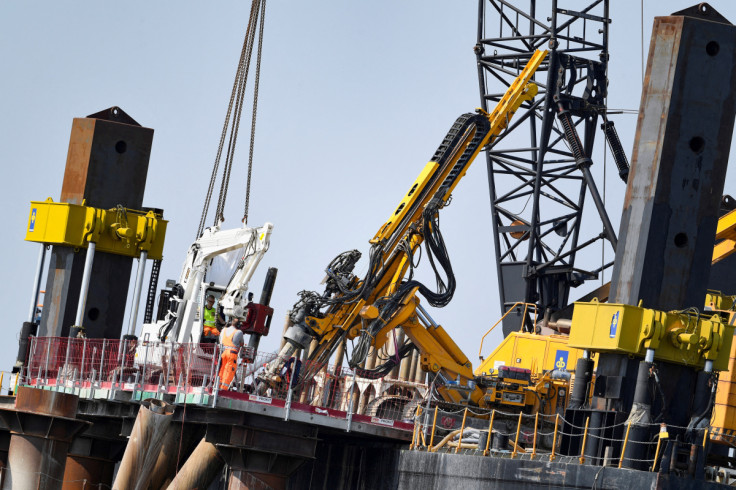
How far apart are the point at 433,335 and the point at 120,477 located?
10.1 metres

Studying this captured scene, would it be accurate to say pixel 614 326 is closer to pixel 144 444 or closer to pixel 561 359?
pixel 561 359

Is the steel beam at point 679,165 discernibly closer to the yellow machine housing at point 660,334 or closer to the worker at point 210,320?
the yellow machine housing at point 660,334

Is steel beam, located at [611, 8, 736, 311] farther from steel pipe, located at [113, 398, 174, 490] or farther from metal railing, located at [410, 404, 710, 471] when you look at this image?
steel pipe, located at [113, 398, 174, 490]

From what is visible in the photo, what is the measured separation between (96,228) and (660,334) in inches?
723

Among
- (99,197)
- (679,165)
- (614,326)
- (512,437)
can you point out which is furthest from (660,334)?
(99,197)

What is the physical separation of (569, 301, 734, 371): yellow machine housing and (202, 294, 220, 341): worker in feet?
39.0

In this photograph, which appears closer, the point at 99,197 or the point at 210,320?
the point at 210,320

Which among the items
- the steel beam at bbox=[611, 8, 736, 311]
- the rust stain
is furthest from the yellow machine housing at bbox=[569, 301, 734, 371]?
the rust stain

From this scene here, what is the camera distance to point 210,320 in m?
38.2

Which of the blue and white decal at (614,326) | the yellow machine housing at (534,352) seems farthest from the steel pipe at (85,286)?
the blue and white decal at (614,326)

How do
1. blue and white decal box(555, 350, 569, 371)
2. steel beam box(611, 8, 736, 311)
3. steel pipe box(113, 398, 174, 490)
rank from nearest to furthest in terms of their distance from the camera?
steel beam box(611, 8, 736, 311) → steel pipe box(113, 398, 174, 490) → blue and white decal box(555, 350, 569, 371)

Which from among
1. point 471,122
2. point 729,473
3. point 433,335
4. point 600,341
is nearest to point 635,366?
point 600,341

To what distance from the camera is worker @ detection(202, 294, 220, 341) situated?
3778 cm

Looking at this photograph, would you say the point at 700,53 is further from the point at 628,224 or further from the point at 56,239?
the point at 56,239
